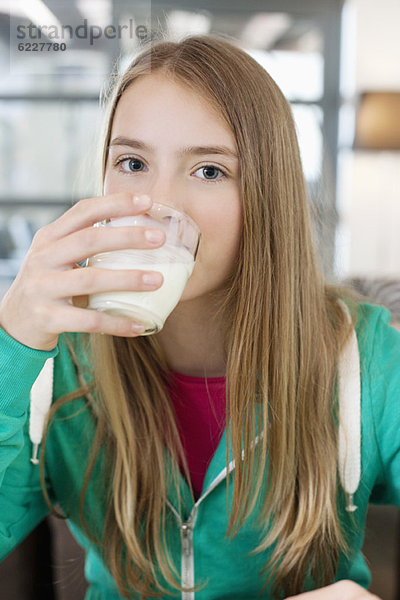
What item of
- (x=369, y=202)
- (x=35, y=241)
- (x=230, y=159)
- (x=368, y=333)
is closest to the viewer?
(x=35, y=241)

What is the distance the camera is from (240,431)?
0.99 meters

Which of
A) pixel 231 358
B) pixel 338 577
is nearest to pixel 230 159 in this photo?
pixel 231 358

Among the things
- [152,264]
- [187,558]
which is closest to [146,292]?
[152,264]

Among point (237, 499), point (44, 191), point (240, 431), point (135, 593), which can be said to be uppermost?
point (44, 191)

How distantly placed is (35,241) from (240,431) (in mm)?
463

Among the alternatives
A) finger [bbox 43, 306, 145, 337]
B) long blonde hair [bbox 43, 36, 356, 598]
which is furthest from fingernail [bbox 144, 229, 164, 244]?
long blonde hair [bbox 43, 36, 356, 598]

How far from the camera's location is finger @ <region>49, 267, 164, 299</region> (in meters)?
0.66

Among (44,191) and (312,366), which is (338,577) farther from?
(44,191)

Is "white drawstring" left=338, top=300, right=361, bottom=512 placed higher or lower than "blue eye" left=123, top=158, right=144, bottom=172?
lower

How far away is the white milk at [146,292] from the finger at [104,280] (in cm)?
3

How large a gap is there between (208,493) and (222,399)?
0.55 feet

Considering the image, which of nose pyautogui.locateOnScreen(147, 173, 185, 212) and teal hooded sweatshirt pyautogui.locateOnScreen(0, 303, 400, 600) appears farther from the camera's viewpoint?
teal hooded sweatshirt pyautogui.locateOnScreen(0, 303, 400, 600)

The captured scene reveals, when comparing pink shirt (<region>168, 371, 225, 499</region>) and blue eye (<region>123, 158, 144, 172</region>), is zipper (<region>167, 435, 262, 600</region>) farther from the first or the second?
blue eye (<region>123, 158, 144, 172</region>)

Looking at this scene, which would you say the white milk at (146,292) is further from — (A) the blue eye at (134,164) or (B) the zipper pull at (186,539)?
(B) the zipper pull at (186,539)
